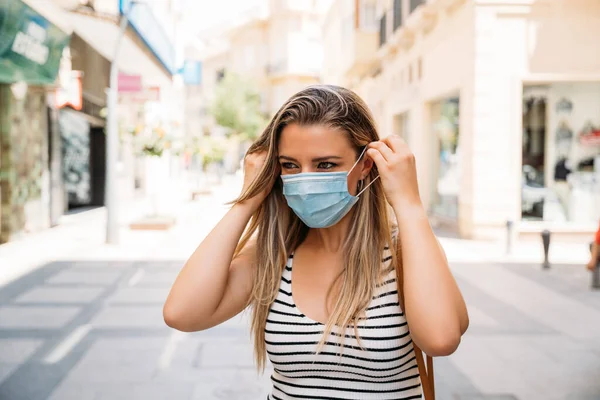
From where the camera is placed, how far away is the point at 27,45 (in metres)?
11.4

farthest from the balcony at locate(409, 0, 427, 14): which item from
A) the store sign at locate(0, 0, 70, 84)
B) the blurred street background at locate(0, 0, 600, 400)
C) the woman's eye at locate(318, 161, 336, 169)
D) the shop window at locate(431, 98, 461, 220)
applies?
the woman's eye at locate(318, 161, 336, 169)

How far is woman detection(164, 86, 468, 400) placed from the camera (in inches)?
73.8

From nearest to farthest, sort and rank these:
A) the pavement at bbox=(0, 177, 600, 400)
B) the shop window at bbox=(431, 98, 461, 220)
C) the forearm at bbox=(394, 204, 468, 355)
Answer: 1. the forearm at bbox=(394, 204, 468, 355)
2. the pavement at bbox=(0, 177, 600, 400)
3. the shop window at bbox=(431, 98, 461, 220)

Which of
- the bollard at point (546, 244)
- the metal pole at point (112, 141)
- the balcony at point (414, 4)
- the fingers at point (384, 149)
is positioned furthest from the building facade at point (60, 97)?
the fingers at point (384, 149)

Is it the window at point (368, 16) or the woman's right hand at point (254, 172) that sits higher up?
the window at point (368, 16)

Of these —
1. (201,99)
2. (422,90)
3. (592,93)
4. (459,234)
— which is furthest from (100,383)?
(201,99)

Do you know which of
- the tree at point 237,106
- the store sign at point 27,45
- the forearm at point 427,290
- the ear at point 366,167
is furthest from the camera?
the tree at point 237,106

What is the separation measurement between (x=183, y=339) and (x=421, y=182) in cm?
1386

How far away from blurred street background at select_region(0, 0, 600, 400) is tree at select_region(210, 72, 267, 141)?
24278mm

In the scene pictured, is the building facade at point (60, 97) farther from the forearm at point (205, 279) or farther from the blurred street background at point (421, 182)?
the forearm at point (205, 279)

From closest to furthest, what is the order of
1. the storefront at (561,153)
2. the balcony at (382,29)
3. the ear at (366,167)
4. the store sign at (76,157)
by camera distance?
1. the ear at (366,167)
2. the storefront at (561,153)
3. the store sign at (76,157)
4. the balcony at (382,29)

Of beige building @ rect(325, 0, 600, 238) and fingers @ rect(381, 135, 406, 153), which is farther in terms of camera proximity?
beige building @ rect(325, 0, 600, 238)

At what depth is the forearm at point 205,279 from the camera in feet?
6.60

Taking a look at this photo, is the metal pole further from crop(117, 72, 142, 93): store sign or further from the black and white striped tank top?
the black and white striped tank top
